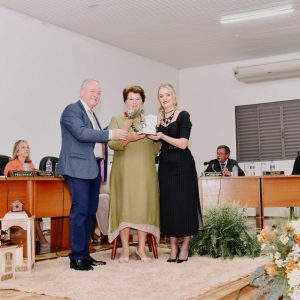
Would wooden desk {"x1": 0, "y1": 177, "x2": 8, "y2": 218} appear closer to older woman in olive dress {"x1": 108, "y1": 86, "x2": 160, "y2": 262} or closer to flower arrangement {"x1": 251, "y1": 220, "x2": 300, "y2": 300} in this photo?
older woman in olive dress {"x1": 108, "y1": 86, "x2": 160, "y2": 262}

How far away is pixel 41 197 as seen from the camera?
429 centimetres

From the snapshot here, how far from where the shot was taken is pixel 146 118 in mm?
3684

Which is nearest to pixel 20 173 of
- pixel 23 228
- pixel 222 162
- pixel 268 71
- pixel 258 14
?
pixel 23 228

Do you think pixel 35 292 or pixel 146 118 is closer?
pixel 35 292

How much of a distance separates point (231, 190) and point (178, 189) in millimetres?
2245

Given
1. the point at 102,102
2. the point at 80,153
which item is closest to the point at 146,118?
the point at 80,153

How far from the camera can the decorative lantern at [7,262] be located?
319 cm

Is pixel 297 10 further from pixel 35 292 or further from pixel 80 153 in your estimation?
pixel 35 292

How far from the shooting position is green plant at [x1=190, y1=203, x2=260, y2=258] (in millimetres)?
4051

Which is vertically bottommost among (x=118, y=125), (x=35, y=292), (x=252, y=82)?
(x=35, y=292)

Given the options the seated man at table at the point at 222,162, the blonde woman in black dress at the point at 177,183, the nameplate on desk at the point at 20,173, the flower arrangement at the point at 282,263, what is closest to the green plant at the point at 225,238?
the blonde woman in black dress at the point at 177,183

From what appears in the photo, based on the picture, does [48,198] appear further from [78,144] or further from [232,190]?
[232,190]

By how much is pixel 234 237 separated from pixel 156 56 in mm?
5748

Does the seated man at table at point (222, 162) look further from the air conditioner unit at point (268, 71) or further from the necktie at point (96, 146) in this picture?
the necktie at point (96, 146)
